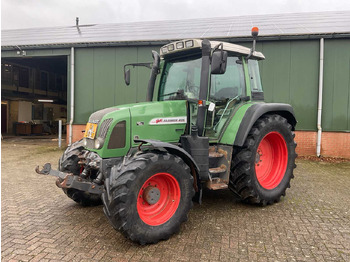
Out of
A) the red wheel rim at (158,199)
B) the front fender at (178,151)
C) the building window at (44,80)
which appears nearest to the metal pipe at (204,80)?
the front fender at (178,151)

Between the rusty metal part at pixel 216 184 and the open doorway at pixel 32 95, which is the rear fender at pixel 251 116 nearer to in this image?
the rusty metal part at pixel 216 184

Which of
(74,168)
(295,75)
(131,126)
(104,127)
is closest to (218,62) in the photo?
(131,126)

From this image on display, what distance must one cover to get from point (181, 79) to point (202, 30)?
779 centimetres

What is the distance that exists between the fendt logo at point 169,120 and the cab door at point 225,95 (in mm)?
385

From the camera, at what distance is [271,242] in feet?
10.2

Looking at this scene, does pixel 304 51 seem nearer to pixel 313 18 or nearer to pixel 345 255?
pixel 313 18

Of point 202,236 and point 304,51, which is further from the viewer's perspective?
point 304,51

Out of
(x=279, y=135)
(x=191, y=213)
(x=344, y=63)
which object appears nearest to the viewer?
(x=191, y=213)

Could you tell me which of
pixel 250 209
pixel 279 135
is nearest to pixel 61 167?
pixel 250 209

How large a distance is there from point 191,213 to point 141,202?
1.04m

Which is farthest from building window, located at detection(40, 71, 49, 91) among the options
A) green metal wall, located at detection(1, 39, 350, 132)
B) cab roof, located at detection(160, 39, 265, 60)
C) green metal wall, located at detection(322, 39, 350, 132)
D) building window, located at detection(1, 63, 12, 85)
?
cab roof, located at detection(160, 39, 265, 60)

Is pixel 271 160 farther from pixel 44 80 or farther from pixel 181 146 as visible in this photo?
pixel 44 80

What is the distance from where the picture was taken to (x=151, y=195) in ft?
10.5

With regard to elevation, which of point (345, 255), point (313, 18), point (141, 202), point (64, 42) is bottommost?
point (345, 255)
